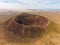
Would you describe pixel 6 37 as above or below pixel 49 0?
below

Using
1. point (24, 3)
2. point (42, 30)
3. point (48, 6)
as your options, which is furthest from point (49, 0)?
point (42, 30)

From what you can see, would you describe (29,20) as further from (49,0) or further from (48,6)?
(49,0)

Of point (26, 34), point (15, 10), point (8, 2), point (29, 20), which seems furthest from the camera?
point (8, 2)

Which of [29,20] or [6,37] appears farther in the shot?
[29,20]

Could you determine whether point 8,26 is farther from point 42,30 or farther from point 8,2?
point 8,2

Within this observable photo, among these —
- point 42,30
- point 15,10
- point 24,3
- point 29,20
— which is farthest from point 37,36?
point 24,3

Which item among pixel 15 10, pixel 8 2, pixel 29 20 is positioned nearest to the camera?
pixel 29 20

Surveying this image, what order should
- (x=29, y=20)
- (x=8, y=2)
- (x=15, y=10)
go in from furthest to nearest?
(x=8, y=2) < (x=15, y=10) < (x=29, y=20)

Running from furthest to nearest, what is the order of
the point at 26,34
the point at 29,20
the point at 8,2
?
the point at 8,2 → the point at 29,20 → the point at 26,34

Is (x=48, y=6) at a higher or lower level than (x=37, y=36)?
higher
